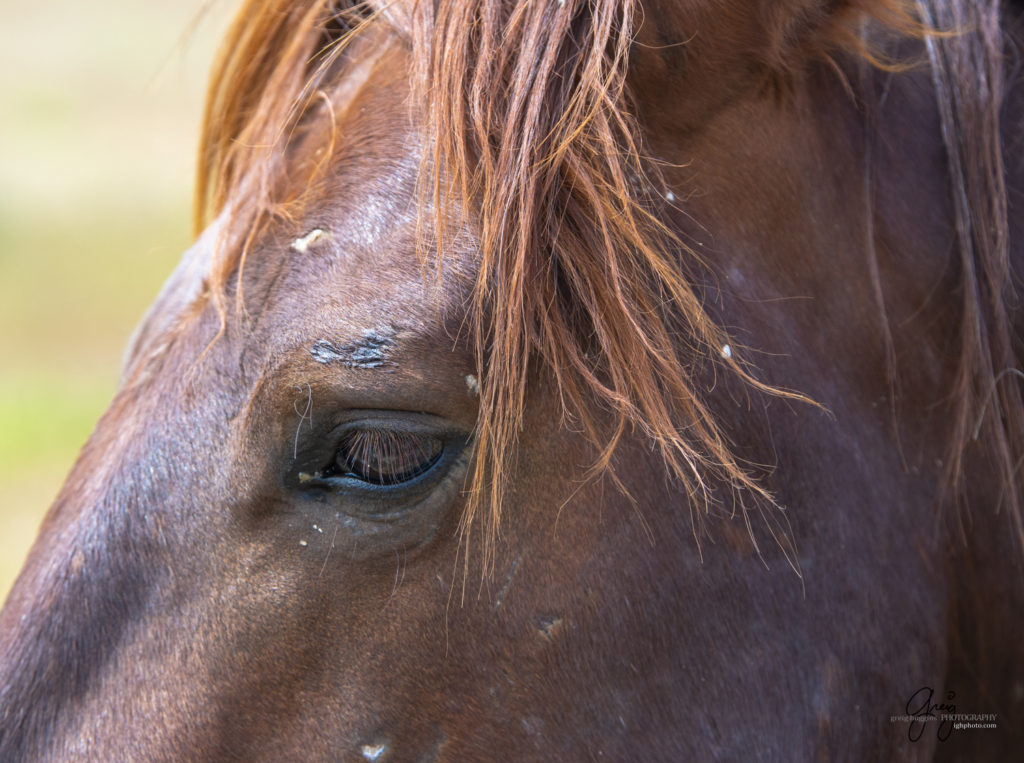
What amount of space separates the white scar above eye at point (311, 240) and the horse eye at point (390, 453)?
232 mm

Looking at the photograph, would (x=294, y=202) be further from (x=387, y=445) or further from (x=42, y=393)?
(x=42, y=393)

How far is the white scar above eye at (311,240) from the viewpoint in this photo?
111 centimetres

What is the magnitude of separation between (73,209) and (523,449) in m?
10.0

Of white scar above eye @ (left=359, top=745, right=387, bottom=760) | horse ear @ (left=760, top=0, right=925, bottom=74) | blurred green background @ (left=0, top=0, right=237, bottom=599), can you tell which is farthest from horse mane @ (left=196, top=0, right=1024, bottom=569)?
blurred green background @ (left=0, top=0, right=237, bottom=599)

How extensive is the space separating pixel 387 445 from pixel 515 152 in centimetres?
37

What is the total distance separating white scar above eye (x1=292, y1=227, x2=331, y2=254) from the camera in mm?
1114

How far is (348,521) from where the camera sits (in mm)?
1084

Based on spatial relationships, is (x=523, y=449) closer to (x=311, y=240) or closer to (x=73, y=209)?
(x=311, y=240)

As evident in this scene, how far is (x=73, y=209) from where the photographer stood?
9.77 meters

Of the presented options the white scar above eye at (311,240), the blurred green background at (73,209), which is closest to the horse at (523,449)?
the white scar above eye at (311,240)
